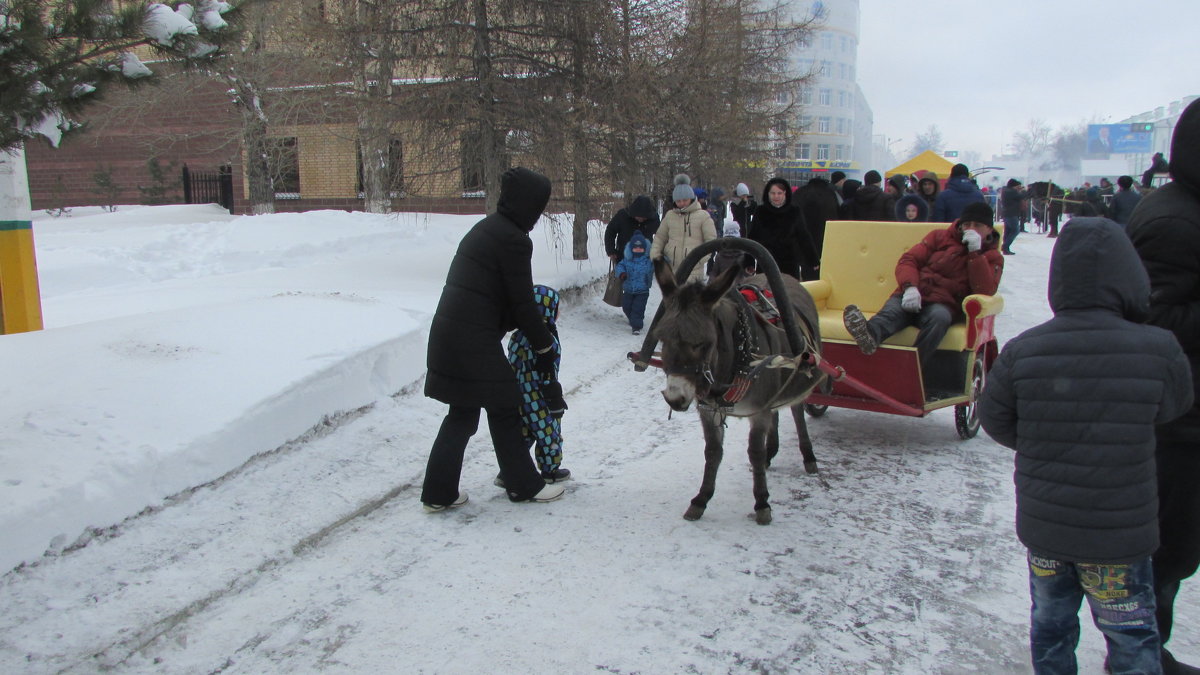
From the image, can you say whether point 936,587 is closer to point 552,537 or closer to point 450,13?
point 552,537

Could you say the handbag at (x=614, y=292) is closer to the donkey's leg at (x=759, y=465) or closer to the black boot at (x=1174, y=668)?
the donkey's leg at (x=759, y=465)

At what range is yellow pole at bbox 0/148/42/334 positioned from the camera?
7562 mm

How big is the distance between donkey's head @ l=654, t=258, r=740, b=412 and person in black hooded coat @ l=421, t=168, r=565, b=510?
35.5 inches

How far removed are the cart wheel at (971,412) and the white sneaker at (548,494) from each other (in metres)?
3.22

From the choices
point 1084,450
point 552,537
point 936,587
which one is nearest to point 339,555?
point 552,537

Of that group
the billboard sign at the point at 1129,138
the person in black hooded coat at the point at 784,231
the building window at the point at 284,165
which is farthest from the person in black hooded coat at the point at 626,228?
the billboard sign at the point at 1129,138

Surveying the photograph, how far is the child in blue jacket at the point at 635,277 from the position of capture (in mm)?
10664

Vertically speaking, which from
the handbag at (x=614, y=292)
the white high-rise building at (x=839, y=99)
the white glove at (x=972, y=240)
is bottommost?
the handbag at (x=614, y=292)

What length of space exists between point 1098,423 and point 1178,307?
657mm

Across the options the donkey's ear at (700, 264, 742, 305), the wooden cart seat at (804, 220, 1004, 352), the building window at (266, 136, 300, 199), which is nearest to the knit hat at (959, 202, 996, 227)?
the wooden cart seat at (804, 220, 1004, 352)

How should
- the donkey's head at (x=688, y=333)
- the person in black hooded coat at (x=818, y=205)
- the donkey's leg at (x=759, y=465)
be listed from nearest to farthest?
the donkey's head at (x=688, y=333), the donkey's leg at (x=759, y=465), the person in black hooded coat at (x=818, y=205)

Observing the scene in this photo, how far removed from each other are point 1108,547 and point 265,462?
184 inches

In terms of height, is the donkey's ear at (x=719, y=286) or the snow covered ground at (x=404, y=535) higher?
the donkey's ear at (x=719, y=286)

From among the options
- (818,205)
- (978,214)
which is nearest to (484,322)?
(978,214)
